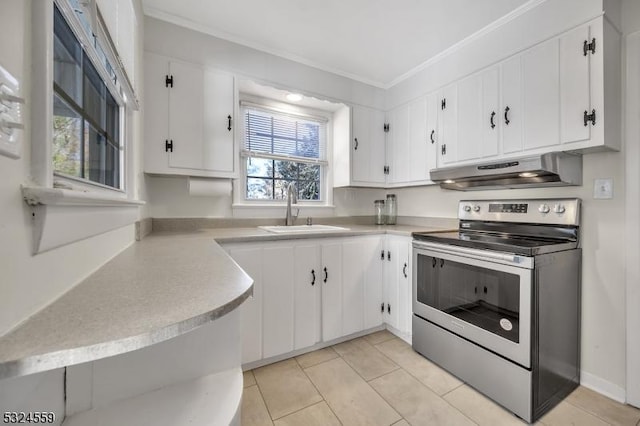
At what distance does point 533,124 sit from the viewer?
1.71 m

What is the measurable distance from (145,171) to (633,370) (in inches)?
125

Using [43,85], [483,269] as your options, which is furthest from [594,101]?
[43,85]

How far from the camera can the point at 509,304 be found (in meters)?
1.53

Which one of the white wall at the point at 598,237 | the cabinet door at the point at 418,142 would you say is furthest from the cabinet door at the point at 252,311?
the white wall at the point at 598,237

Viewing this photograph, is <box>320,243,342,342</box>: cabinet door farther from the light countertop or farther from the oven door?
the light countertop

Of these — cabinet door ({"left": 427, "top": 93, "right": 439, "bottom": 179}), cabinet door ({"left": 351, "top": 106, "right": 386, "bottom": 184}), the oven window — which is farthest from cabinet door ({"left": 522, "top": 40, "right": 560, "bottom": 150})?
cabinet door ({"left": 351, "top": 106, "right": 386, "bottom": 184})

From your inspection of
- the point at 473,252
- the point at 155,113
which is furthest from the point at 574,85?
the point at 155,113

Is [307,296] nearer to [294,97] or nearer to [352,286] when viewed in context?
[352,286]

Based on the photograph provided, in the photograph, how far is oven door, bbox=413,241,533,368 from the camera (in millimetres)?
1443

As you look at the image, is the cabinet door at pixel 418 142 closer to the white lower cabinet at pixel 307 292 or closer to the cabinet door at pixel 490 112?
the cabinet door at pixel 490 112

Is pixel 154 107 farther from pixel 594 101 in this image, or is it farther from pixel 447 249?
pixel 594 101

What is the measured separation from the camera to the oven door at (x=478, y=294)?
144 cm

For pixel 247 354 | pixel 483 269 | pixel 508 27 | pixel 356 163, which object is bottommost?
pixel 247 354

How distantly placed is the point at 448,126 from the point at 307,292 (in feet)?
5.78
